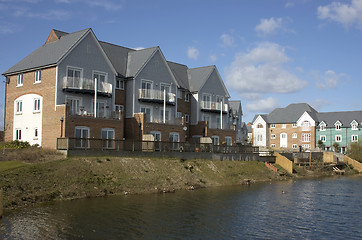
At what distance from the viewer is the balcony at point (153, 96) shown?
46719mm

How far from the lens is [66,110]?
37.1 m

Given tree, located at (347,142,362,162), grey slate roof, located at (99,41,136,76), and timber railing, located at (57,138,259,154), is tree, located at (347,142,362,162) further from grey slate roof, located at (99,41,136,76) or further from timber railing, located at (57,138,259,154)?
grey slate roof, located at (99,41,136,76)

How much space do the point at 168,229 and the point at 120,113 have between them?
23.5m

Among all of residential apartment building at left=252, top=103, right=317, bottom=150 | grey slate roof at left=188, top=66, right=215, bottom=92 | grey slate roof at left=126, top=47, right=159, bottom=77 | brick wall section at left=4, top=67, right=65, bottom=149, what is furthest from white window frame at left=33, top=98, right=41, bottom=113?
residential apartment building at left=252, top=103, right=317, bottom=150

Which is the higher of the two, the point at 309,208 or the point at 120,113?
the point at 120,113

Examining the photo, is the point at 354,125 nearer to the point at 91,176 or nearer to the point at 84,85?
the point at 84,85

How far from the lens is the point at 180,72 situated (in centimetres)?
5931

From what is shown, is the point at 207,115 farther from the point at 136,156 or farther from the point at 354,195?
the point at 354,195

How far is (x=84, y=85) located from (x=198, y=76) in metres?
21.9

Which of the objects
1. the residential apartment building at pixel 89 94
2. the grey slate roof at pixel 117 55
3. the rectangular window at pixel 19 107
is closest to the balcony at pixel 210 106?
the residential apartment building at pixel 89 94

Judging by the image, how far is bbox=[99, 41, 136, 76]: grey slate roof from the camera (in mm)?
47491

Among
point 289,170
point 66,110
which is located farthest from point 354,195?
point 66,110

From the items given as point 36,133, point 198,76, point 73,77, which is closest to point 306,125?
point 198,76

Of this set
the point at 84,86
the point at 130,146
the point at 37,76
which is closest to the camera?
the point at 130,146
